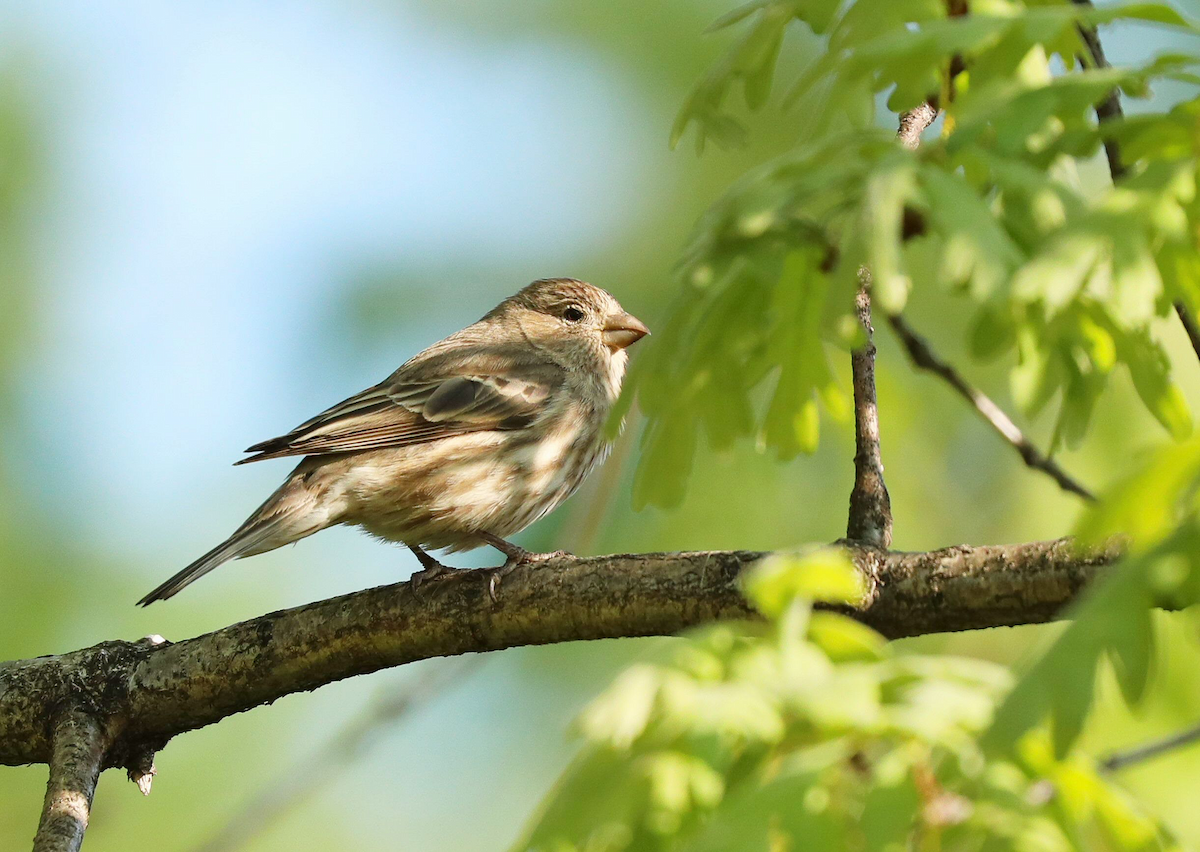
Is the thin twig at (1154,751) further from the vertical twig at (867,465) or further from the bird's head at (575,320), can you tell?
the bird's head at (575,320)

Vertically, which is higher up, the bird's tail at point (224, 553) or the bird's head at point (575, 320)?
the bird's head at point (575, 320)

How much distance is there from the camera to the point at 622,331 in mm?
7625

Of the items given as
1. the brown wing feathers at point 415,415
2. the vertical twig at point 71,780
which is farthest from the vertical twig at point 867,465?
the brown wing feathers at point 415,415

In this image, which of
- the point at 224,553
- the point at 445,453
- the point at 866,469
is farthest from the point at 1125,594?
the point at 445,453

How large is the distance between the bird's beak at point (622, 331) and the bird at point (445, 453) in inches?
4.0

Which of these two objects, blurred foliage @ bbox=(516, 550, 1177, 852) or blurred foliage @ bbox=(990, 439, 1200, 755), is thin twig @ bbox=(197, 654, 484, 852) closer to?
blurred foliage @ bbox=(516, 550, 1177, 852)

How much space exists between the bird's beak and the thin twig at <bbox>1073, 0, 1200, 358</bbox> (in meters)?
4.25

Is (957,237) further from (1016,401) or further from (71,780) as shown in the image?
(71,780)

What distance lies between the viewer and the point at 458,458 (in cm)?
650

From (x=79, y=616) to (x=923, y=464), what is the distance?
622 centimetres

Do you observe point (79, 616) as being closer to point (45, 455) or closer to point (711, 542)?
point (45, 455)

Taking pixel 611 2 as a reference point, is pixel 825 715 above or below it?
below

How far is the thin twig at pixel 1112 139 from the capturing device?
244 cm

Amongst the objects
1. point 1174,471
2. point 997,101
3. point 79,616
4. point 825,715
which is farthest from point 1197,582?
point 79,616
